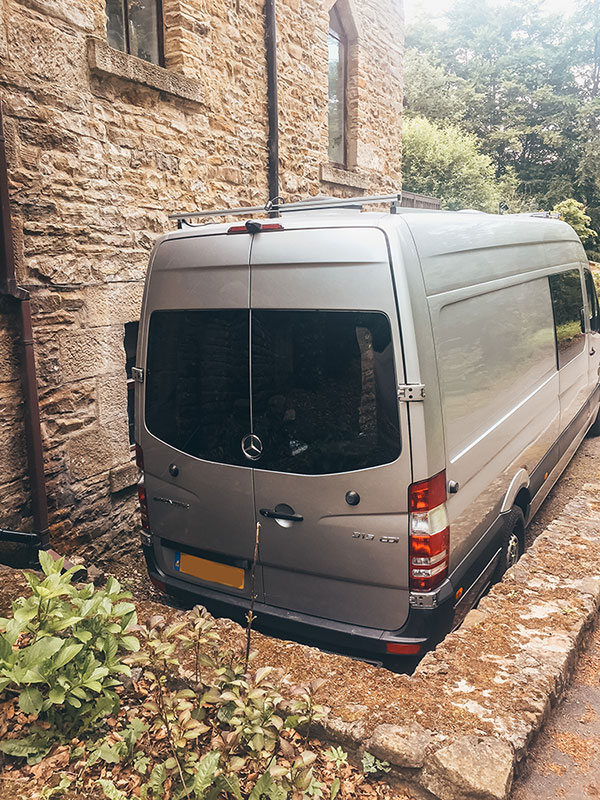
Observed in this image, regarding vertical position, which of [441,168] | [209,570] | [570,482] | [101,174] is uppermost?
[441,168]

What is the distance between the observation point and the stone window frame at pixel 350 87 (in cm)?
857

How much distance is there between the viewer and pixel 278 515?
329 cm

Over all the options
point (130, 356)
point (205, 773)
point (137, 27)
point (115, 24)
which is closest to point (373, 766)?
point (205, 773)

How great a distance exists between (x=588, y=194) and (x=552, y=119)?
16.6ft

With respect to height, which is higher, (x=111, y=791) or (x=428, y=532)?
(x=428, y=532)

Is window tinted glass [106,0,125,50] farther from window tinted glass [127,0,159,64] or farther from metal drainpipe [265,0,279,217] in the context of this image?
metal drainpipe [265,0,279,217]

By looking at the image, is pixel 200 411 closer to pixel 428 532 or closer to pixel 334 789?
pixel 428 532

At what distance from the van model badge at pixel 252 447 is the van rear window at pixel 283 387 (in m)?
0.03

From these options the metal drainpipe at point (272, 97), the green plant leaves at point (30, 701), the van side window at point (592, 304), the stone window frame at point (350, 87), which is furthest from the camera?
the stone window frame at point (350, 87)

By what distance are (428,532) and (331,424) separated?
0.67m

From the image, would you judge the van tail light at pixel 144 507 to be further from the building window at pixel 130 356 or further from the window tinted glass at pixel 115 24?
the window tinted glass at pixel 115 24

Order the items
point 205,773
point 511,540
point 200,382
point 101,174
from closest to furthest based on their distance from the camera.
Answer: point 205,773, point 200,382, point 511,540, point 101,174

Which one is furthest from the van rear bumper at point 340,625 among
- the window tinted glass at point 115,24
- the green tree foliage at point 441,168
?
the green tree foliage at point 441,168

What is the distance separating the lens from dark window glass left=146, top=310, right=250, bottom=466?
11.0 ft
